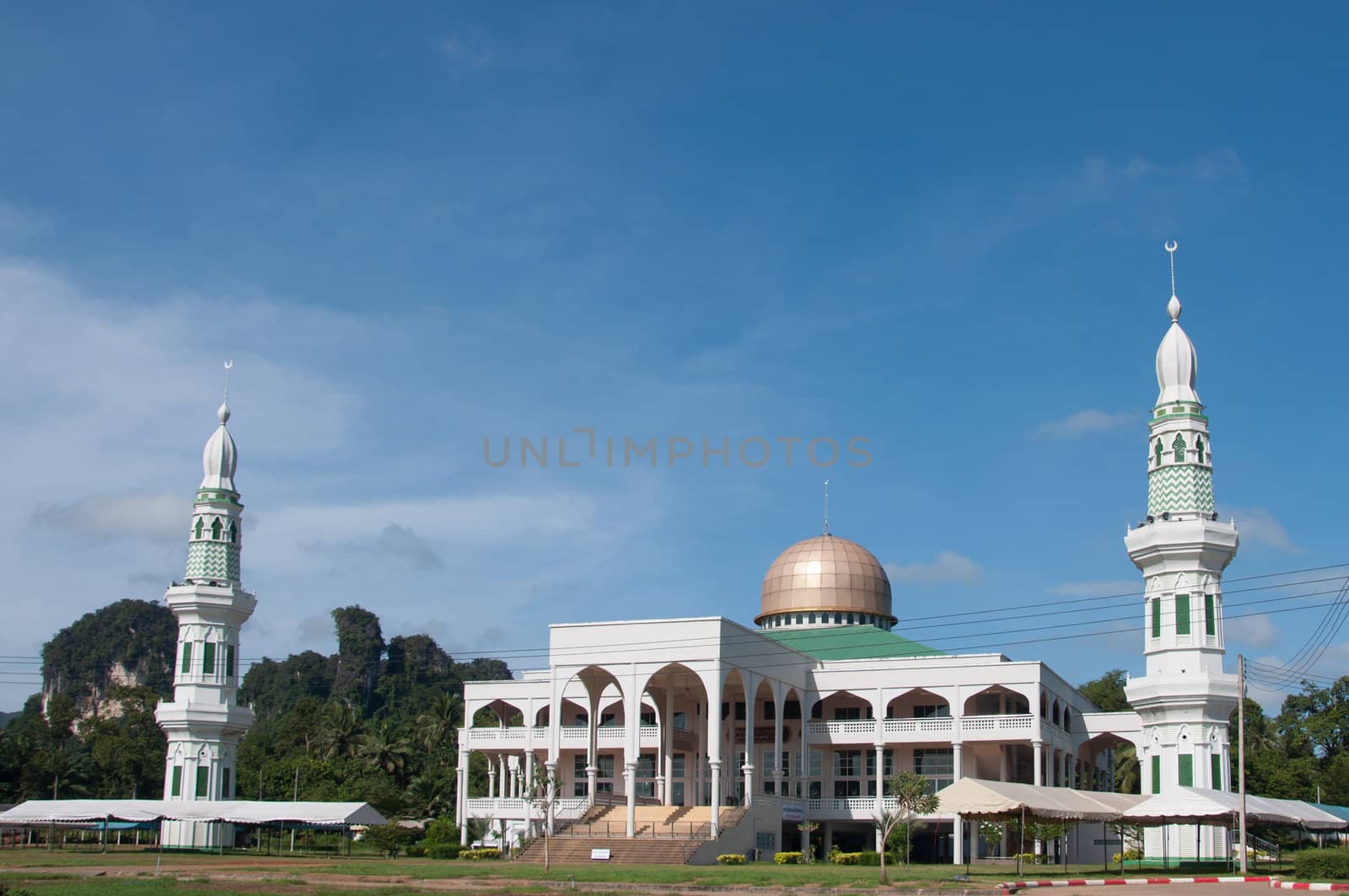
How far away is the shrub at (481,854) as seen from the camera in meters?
50.3

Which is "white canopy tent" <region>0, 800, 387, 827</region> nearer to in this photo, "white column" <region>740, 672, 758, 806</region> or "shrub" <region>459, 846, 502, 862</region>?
"shrub" <region>459, 846, 502, 862</region>

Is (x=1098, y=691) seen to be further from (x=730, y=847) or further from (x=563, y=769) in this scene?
(x=730, y=847)

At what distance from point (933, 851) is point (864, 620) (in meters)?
14.2

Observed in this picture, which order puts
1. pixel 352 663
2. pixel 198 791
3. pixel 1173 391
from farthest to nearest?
pixel 352 663 → pixel 198 791 → pixel 1173 391

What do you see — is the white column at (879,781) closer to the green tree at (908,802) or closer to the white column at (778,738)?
the white column at (778,738)

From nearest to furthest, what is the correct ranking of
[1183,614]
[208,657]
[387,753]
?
[1183,614], [208,657], [387,753]

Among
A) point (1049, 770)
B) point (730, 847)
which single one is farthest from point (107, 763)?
point (1049, 770)

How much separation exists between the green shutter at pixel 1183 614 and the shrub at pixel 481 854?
26.0m

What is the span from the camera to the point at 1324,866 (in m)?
32.5

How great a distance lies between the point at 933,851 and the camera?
55.4 meters

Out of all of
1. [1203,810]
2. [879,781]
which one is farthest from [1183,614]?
[879,781]

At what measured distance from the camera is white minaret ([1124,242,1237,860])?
48.1 m

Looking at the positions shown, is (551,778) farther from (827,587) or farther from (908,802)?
(827,587)

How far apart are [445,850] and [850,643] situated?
67.6 ft
